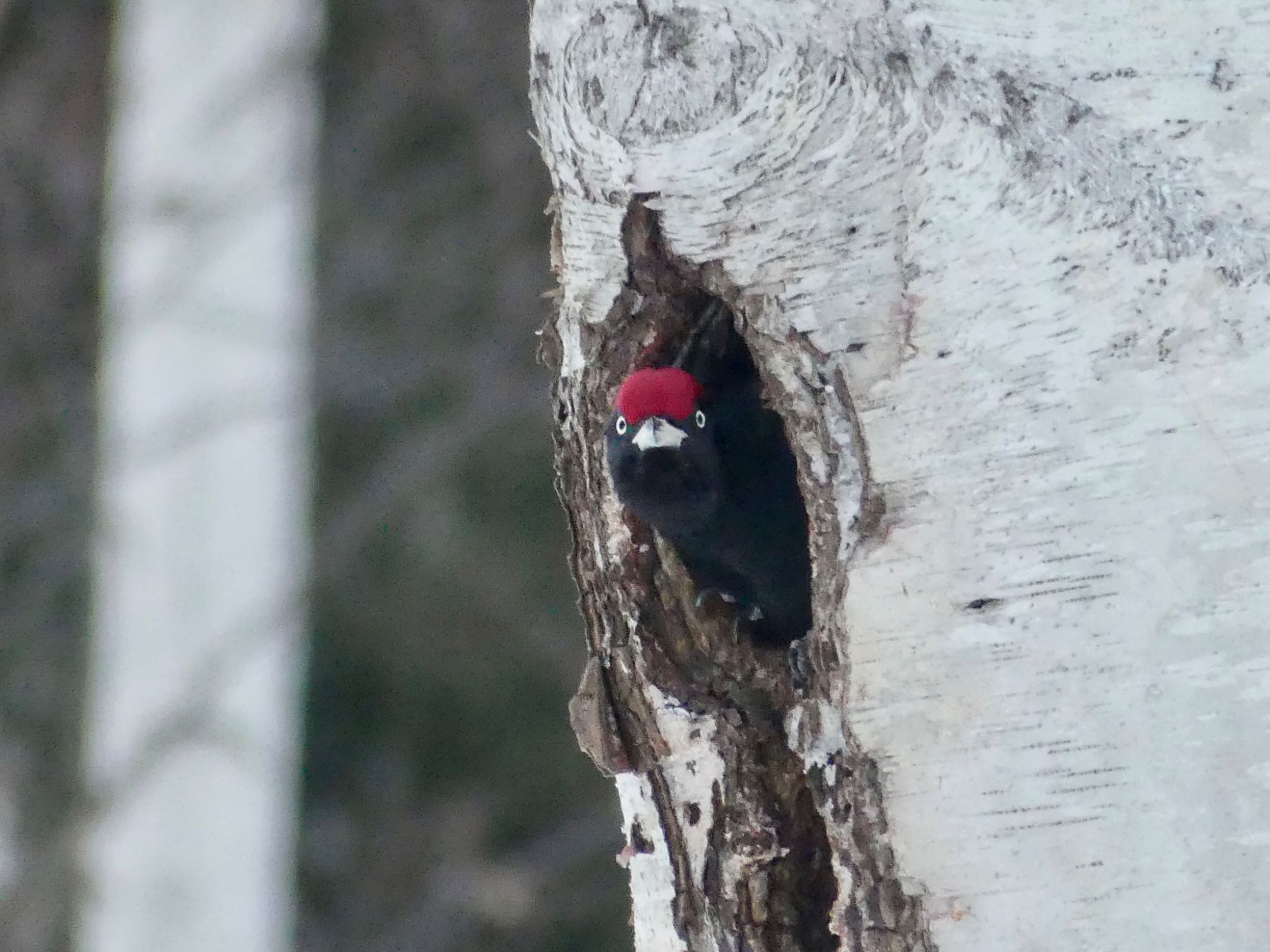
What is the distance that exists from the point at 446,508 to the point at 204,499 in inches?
39.6

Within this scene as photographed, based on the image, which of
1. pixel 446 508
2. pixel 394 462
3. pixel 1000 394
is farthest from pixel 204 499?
pixel 1000 394

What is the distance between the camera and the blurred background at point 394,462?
570 centimetres

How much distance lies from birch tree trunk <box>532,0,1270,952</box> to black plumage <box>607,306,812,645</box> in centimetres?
40

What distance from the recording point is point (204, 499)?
16.9 feet

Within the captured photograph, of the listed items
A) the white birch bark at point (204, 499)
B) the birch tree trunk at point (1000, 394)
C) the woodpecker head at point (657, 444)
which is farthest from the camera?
the white birch bark at point (204, 499)

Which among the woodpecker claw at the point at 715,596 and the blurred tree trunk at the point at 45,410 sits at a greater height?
the blurred tree trunk at the point at 45,410

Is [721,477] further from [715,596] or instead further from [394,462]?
[394,462]

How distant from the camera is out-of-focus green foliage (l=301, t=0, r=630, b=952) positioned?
225 inches

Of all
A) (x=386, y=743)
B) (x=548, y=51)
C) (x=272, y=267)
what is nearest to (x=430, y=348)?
(x=272, y=267)

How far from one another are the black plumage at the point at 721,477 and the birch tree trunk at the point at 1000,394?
1.33ft

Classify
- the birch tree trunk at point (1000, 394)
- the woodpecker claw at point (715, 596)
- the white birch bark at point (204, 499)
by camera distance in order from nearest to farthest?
the birch tree trunk at point (1000, 394)
the woodpecker claw at point (715, 596)
the white birch bark at point (204, 499)

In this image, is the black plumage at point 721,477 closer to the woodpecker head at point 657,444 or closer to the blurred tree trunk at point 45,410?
the woodpecker head at point 657,444

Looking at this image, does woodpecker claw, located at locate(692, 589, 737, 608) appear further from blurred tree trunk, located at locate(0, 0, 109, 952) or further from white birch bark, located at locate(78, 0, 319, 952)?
blurred tree trunk, located at locate(0, 0, 109, 952)

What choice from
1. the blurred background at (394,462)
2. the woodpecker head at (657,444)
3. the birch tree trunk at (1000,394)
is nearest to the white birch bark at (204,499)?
the blurred background at (394,462)
